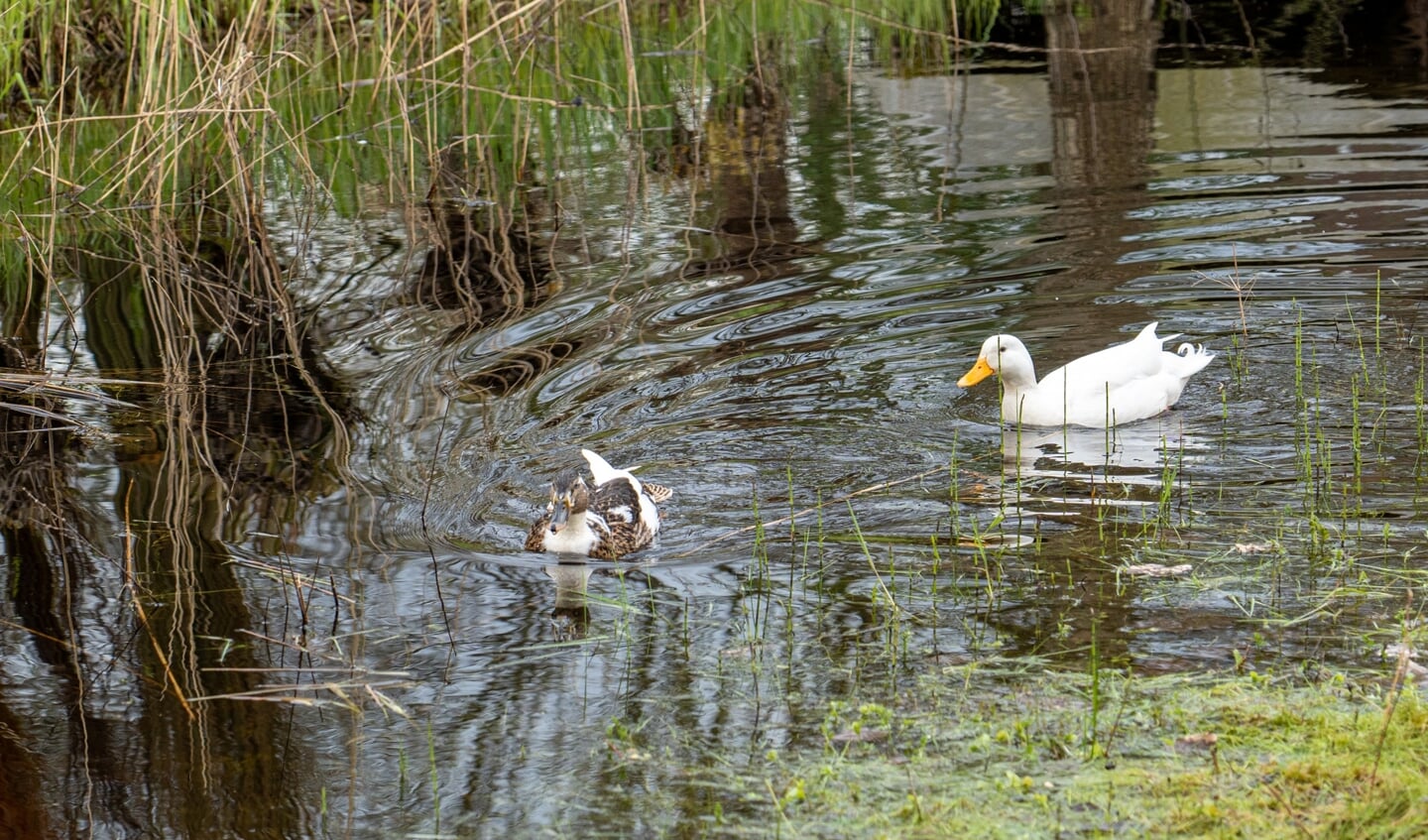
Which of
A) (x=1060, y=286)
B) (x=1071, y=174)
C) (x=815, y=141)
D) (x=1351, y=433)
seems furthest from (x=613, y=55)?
(x=1351, y=433)

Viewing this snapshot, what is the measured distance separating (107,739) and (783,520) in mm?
2475

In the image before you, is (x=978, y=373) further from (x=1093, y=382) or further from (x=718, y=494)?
(x=718, y=494)

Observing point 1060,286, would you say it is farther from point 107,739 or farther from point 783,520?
point 107,739

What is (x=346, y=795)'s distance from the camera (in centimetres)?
427

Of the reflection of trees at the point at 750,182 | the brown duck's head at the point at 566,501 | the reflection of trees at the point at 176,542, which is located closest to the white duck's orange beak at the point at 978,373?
the reflection of trees at the point at 750,182

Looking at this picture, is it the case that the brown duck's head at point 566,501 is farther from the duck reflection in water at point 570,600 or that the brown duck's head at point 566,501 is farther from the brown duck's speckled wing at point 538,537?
the duck reflection in water at point 570,600

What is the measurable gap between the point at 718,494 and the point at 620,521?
26.9 inches

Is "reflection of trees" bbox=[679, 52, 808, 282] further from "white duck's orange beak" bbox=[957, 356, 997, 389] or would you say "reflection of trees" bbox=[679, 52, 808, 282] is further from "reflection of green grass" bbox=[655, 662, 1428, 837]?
"reflection of green grass" bbox=[655, 662, 1428, 837]

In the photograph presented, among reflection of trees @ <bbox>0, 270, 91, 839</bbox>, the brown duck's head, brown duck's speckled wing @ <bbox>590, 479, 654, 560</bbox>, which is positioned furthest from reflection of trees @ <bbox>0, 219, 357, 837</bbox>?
brown duck's speckled wing @ <bbox>590, 479, 654, 560</bbox>

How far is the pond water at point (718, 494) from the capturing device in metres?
4.56

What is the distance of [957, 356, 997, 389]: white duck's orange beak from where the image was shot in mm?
7723

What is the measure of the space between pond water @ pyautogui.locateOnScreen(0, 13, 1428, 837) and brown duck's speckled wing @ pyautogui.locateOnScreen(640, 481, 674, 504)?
8 centimetres

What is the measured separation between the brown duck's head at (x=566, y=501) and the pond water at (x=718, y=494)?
0.23 m

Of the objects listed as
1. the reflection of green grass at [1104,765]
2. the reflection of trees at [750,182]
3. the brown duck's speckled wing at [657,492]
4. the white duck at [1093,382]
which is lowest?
the reflection of green grass at [1104,765]
